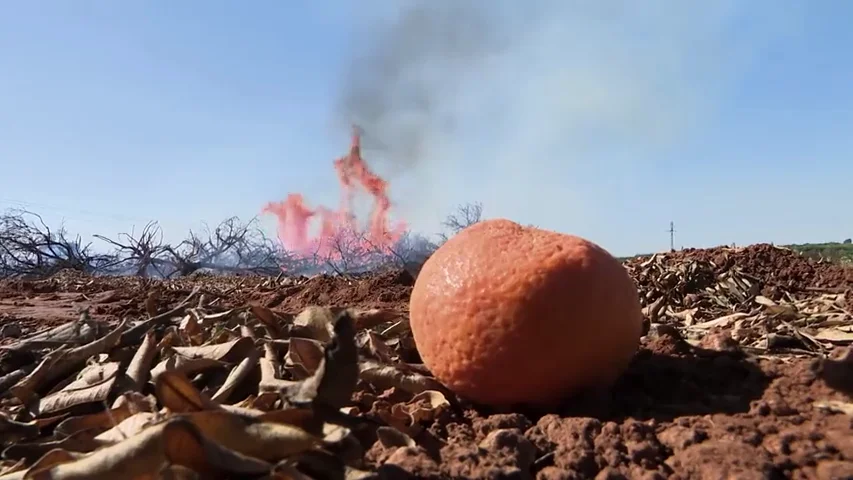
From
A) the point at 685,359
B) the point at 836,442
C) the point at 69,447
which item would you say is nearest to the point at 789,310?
the point at 685,359

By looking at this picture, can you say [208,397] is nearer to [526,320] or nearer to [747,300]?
[526,320]

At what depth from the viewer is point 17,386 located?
265cm

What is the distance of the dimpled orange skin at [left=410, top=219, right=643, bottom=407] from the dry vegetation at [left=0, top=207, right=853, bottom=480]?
4.0 inches

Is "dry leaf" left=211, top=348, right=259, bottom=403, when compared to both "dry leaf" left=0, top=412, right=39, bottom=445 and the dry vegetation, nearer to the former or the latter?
the dry vegetation

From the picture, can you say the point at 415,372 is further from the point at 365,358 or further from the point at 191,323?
the point at 191,323

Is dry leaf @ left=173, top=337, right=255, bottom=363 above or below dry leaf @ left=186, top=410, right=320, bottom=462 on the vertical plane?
above

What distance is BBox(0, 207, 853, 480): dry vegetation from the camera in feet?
5.53

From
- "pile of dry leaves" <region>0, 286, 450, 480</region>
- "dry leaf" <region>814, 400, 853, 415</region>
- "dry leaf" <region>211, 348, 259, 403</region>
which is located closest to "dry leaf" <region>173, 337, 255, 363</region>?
"pile of dry leaves" <region>0, 286, 450, 480</region>

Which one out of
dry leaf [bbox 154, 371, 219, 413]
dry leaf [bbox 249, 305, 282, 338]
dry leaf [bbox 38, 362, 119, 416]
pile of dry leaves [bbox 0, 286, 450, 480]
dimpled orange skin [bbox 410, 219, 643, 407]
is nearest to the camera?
pile of dry leaves [bbox 0, 286, 450, 480]

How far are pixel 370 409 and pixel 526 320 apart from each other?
0.62 metres

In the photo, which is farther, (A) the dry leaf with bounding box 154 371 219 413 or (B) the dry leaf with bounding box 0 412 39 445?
(B) the dry leaf with bounding box 0 412 39 445

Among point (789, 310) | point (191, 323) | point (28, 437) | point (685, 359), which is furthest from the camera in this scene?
point (789, 310)

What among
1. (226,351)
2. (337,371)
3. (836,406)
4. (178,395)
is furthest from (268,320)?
(836,406)

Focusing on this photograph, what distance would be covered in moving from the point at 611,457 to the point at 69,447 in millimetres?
1444
